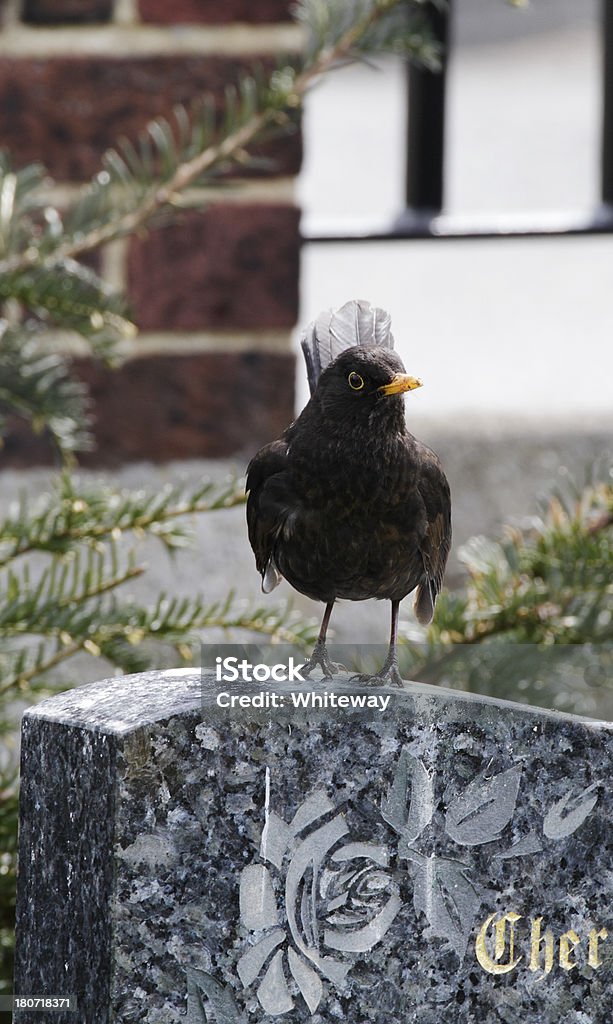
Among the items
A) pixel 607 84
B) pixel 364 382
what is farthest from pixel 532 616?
pixel 607 84

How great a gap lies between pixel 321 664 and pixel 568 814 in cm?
21

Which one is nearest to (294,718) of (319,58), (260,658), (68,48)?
(260,658)

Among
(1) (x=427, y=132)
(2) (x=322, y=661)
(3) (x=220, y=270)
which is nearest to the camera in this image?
(2) (x=322, y=661)

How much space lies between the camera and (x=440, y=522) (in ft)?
3.42

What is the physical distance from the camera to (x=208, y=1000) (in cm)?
95

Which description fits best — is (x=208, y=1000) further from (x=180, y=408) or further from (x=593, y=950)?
(x=180, y=408)

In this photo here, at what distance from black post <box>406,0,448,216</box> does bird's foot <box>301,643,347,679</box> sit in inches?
41.7

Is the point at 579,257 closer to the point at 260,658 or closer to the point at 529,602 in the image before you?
the point at 529,602

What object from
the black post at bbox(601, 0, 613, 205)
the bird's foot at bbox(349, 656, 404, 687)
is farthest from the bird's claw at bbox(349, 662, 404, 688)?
the black post at bbox(601, 0, 613, 205)

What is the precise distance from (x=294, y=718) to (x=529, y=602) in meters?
0.34

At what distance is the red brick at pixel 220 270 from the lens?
1.65m

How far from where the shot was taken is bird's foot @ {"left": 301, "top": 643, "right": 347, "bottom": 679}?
106 centimetres

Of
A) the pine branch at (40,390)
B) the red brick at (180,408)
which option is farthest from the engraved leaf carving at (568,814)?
the red brick at (180,408)

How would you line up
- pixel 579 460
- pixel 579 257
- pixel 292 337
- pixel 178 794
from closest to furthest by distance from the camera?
1. pixel 178 794
2. pixel 292 337
3. pixel 579 460
4. pixel 579 257
